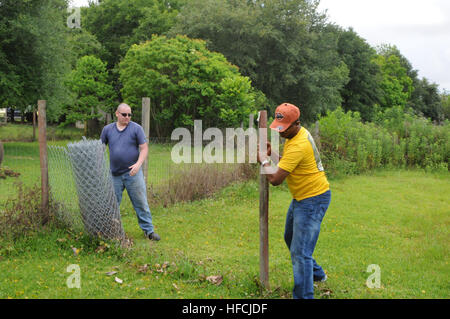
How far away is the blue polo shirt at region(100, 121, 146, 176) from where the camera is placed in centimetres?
673

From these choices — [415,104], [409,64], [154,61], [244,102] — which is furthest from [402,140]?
[409,64]

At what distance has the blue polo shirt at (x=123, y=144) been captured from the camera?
6.73m

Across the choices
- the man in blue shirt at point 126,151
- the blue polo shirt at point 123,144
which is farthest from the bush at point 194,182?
the blue polo shirt at point 123,144

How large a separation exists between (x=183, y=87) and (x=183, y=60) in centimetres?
175

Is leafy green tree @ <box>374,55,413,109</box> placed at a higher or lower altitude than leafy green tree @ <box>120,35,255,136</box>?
higher

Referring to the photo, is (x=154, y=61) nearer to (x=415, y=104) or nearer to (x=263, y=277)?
(x=263, y=277)

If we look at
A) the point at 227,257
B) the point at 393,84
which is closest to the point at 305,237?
the point at 227,257

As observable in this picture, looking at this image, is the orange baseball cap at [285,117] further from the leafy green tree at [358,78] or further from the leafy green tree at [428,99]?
the leafy green tree at [428,99]

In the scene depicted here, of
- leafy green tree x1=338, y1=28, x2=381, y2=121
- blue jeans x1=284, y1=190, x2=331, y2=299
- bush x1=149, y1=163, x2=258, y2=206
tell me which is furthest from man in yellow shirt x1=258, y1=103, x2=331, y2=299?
leafy green tree x1=338, y1=28, x2=381, y2=121

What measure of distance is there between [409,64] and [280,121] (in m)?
75.6

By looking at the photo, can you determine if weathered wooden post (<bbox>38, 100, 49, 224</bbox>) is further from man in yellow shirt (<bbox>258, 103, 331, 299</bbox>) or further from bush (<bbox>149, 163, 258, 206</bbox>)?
man in yellow shirt (<bbox>258, 103, 331, 299</bbox>)

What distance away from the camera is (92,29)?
135 feet

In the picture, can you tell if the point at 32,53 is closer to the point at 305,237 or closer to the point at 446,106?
the point at 305,237

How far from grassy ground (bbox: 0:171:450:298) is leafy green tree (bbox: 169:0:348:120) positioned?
26.1 m
